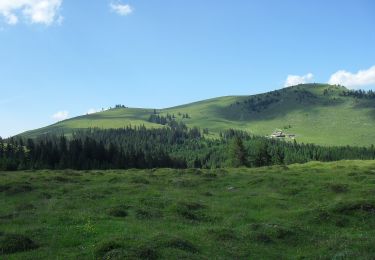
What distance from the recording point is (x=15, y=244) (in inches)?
841

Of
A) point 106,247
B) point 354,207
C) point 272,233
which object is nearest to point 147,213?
point 272,233

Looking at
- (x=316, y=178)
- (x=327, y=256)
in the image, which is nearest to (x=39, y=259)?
(x=327, y=256)

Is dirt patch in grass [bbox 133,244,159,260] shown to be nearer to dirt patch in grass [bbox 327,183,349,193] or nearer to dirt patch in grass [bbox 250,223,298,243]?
dirt patch in grass [bbox 250,223,298,243]

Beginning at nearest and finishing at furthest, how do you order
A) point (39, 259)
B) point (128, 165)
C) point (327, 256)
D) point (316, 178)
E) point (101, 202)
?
point (39, 259)
point (327, 256)
point (101, 202)
point (316, 178)
point (128, 165)

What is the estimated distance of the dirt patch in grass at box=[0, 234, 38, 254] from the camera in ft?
68.7

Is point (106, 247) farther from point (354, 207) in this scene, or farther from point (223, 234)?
point (354, 207)

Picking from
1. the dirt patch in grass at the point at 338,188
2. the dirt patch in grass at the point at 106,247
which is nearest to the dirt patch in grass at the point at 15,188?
the dirt patch in grass at the point at 106,247

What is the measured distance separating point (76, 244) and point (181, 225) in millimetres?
8998

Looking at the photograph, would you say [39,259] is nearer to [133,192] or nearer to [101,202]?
[101,202]

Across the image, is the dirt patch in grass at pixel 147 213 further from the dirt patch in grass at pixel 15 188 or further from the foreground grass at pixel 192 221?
the dirt patch in grass at pixel 15 188

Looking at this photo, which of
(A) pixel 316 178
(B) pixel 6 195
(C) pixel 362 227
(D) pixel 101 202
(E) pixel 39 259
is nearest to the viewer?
(E) pixel 39 259

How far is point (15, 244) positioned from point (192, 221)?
13860 mm

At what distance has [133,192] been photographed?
45594 mm

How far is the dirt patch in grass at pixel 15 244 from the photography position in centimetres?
2095
